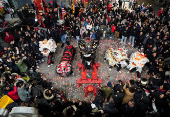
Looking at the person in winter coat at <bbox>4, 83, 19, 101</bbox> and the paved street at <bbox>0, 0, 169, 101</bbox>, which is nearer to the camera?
the person in winter coat at <bbox>4, 83, 19, 101</bbox>

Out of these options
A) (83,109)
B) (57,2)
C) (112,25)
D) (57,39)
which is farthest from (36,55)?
(57,2)

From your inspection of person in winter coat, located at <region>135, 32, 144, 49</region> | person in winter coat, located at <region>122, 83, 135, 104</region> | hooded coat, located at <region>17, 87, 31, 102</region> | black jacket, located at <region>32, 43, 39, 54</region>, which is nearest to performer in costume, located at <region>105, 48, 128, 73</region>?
person in winter coat, located at <region>135, 32, 144, 49</region>

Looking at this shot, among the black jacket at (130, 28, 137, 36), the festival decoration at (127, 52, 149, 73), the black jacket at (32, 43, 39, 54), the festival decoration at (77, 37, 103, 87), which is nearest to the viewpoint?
the festival decoration at (77, 37, 103, 87)

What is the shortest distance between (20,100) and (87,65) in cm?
406

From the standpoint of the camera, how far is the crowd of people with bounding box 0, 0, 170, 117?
5098 millimetres

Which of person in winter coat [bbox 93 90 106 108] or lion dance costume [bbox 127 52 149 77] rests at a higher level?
lion dance costume [bbox 127 52 149 77]

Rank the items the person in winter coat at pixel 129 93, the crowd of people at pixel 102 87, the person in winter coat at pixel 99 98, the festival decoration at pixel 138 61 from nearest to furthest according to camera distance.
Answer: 1. the crowd of people at pixel 102 87
2. the person in winter coat at pixel 129 93
3. the person in winter coat at pixel 99 98
4. the festival decoration at pixel 138 61

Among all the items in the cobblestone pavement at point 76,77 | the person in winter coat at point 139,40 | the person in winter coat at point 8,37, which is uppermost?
the person in winter coat at point 8,37

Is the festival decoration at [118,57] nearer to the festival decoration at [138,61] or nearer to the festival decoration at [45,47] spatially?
the festival decoration at [138,61]

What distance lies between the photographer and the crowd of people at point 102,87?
5.10 metres

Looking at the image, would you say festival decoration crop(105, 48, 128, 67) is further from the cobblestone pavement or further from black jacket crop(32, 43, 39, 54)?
black jacket crop(32, 43, 39, 54)

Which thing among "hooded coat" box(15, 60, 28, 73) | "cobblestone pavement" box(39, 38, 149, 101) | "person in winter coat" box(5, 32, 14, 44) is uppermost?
"person in winter coat" box(5, 32, 14, 44)

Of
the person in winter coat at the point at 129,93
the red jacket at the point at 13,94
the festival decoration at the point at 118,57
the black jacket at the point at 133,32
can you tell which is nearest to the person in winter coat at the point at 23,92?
the red jacket at the point at 13,94

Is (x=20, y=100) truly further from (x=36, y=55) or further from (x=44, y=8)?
(x=44, y=8)
